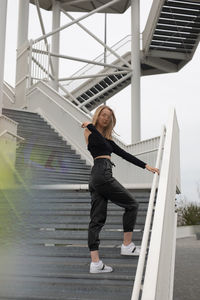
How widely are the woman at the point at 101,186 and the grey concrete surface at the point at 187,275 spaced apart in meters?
2.56

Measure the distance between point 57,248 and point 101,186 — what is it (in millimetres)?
1194

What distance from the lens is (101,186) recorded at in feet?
10.5

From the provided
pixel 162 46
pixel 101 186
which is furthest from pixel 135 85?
pixel 101 186

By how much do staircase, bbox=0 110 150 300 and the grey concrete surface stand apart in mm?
1710

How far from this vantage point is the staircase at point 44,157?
718 centimetres

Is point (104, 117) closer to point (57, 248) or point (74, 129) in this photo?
point (57, 248)

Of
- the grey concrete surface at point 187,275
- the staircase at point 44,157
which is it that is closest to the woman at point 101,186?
the grey concrete surface at point 187,275

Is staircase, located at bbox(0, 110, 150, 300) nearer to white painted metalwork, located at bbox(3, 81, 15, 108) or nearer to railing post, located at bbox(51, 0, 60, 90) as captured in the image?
white painted metalwork, located at bbox(3, 81, 15, 108)

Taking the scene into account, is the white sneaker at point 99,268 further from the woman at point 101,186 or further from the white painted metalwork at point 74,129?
the white painted metalwork at point 74,129

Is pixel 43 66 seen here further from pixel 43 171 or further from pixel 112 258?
pixel 112 258

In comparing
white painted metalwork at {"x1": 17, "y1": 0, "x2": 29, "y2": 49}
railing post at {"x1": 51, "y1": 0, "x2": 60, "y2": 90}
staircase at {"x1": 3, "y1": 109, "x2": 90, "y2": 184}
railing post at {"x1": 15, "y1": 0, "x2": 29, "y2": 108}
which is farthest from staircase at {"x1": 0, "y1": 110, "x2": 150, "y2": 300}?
railing post at {"x1": 51, "y1": 0, "x2": 60, "y2": 90}

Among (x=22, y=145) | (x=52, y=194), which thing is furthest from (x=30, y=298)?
(x=22, y=145)

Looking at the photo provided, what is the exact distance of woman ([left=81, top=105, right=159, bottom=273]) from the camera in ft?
10.3

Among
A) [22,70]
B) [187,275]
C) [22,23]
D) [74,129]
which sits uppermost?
[22,23]
